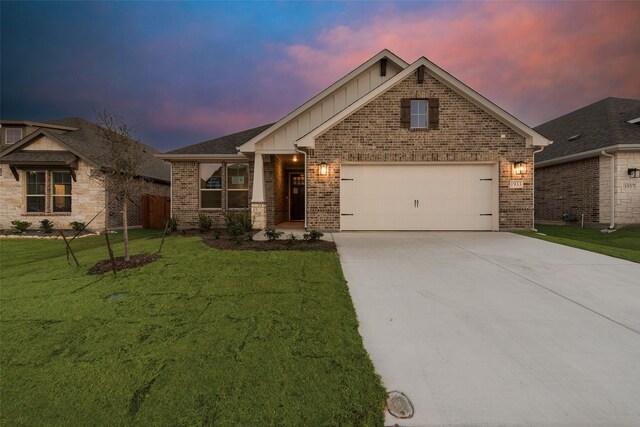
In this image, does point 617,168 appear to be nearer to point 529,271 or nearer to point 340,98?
point 529,271

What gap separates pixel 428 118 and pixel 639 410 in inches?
358

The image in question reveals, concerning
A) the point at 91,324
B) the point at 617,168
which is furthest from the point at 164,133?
the point at 617,168

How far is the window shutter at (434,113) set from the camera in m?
9.62

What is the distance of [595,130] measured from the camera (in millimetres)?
13344

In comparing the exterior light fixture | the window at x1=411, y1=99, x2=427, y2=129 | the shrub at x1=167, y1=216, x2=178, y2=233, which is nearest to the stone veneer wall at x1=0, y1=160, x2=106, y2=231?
the shrub at x1=167, y1=216, x2=178, y2=233

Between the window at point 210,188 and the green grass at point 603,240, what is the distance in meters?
12.0

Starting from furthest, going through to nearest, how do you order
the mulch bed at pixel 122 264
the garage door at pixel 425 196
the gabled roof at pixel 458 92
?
the garage door at pixel 425 196
the gabled roof at pixel 458 92
the mulch bed at pixel 122 264

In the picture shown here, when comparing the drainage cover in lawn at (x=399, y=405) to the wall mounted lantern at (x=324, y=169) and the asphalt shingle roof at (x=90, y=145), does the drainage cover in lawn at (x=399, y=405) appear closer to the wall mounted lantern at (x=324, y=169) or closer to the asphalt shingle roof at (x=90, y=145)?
the wall mounted lantern at (x=324, y=169)

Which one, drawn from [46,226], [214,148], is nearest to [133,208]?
[46,226]

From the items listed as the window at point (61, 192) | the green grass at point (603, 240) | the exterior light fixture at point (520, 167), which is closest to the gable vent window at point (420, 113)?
the exterior light fixture at point (520, 167)

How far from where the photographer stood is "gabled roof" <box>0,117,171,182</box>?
1227 centimetres

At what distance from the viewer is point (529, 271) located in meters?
5.27

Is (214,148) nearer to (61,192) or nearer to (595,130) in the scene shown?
(61,192)

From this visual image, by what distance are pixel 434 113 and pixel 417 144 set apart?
1240 mm
